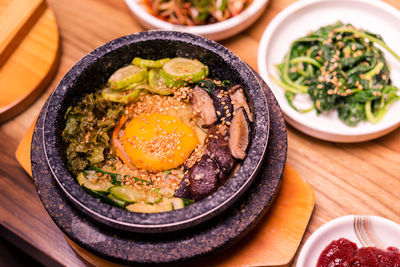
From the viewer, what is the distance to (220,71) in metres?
2.00

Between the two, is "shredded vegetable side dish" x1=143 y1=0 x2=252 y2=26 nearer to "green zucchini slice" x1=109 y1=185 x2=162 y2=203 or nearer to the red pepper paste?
"green zucchini slice" x1=109 y1=185 x2=162 y2=203

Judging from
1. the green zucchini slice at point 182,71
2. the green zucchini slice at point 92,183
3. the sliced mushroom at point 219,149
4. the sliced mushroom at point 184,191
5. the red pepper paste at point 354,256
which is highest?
the green zucchini slice at point 182,71

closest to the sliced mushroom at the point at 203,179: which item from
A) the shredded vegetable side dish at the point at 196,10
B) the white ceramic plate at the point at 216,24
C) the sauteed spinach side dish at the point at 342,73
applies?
the sauteed spinach side dish at the point at 342,73

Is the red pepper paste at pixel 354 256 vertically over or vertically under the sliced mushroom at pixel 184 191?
under

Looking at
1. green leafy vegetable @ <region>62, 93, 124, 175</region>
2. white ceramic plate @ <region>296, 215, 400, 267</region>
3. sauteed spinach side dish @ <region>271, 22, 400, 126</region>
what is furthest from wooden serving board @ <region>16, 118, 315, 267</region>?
sauteed spinach side dish @ <region>271, 22, 400, 126</region>

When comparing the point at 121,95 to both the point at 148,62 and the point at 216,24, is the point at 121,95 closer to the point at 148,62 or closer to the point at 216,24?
the point at 148,62

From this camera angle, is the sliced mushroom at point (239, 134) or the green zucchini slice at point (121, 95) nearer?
the sliced mushroom at point (239, 134)

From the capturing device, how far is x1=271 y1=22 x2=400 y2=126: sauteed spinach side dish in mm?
2311

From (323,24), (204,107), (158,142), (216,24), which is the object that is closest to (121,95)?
(158,142)

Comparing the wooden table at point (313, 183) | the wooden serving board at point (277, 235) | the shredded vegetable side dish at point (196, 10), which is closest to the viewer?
the wooden serving board at point (277, 235)

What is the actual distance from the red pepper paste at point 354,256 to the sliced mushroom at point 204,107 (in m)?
0.86

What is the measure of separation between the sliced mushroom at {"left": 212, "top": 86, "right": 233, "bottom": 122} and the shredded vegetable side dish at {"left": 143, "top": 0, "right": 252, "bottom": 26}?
34.1 inches

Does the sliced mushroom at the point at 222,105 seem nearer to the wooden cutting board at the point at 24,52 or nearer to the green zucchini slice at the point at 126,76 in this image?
the green zucchini slice at the point at 126,76

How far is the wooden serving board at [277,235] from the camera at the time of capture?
180 cm
